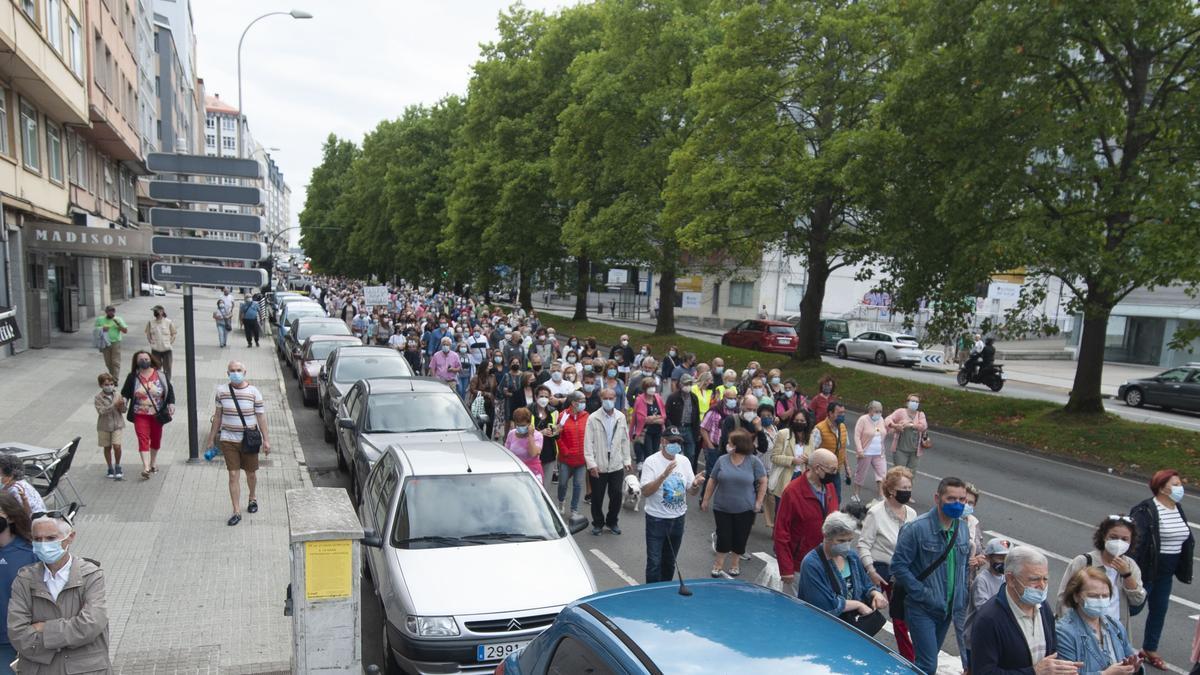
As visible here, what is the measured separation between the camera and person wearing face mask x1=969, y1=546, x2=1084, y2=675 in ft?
13.2

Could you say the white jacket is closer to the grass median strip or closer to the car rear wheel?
the grass median strip

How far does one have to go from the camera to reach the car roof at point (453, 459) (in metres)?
6.82

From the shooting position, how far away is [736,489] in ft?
24.1

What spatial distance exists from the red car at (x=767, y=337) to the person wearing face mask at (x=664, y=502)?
27.5 m

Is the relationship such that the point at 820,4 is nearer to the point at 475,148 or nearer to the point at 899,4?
the point at 899,4

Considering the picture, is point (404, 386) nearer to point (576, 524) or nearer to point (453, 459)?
point (453, 459)

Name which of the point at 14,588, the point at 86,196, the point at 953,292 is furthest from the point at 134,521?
the point at 86,196

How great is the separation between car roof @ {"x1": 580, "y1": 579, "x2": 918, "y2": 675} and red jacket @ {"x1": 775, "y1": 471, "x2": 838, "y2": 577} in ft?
7.08

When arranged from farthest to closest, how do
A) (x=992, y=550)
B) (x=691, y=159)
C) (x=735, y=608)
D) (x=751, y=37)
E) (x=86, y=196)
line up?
(x=86, y=196) → (x=691, y=159) → (x=751, y=37) → (x=992, y=550) → (x=735, y=608)

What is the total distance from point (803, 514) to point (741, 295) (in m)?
48.0

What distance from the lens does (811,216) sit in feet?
75.6

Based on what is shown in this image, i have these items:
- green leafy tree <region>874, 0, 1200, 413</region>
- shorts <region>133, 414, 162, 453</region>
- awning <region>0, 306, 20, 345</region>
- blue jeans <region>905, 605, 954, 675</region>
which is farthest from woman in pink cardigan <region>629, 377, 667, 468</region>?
awning <region>0, 306, 20, 345</region>

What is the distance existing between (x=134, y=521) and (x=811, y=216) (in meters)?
19.3

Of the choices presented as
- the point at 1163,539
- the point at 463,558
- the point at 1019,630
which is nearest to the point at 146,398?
the point at 463,558
